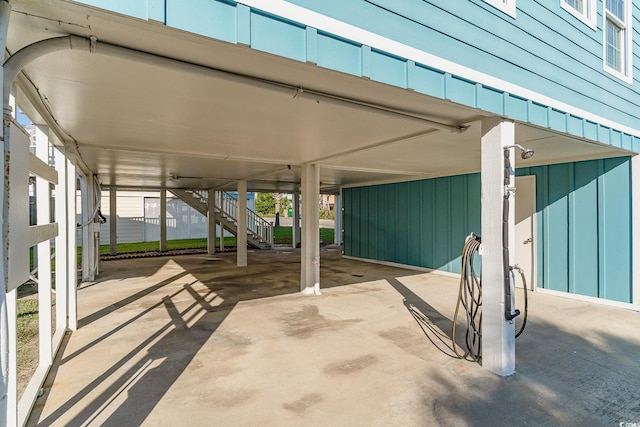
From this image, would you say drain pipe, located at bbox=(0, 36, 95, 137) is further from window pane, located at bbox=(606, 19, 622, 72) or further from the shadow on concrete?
window pane, located at bbox=(606, 19, 622, 72)

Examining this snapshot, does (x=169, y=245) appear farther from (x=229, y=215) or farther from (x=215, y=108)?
(x=215, y=108)

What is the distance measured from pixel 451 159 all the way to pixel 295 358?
4.59 m

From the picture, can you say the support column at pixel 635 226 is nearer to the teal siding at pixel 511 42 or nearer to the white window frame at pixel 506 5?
the teal siding at pixel 511 42

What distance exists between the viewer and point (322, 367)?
323 centimetres

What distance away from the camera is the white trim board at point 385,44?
2.01 meters

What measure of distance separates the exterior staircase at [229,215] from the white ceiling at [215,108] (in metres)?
6.85

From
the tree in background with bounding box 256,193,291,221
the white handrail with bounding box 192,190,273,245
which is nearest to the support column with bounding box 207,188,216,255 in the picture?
the white handrail with bounding box 192,190,273,245

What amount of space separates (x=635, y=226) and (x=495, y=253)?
3.70 metres

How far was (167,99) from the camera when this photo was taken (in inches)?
114

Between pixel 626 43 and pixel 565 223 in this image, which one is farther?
pixel 565 223

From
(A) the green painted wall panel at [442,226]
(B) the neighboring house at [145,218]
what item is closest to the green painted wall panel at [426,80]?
(A) the green painted wall panel at [442,226]

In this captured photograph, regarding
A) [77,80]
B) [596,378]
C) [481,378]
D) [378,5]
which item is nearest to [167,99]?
[77,80]

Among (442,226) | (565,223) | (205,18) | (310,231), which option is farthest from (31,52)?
(442,226)

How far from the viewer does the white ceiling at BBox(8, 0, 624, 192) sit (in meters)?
1.84
